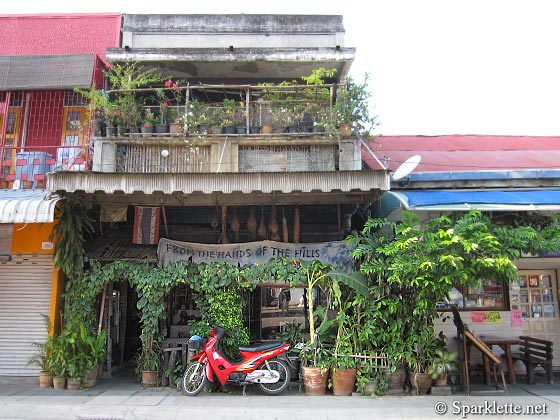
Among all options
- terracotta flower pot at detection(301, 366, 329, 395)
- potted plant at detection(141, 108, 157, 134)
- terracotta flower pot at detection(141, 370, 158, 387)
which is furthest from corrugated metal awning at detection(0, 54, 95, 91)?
terracotta flower pot at detection(301, 366, 329, 395)

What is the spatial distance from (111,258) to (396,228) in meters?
5.77

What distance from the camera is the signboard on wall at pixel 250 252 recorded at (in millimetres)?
8797

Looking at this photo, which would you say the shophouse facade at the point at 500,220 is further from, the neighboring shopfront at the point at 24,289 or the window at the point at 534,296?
the neighboring shopfront at the point at 24,289

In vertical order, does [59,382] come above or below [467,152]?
below

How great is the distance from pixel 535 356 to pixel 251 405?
20.0 feet

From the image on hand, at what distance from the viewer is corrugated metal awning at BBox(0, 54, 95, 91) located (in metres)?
9.31

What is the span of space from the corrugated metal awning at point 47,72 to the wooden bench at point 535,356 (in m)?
11.0

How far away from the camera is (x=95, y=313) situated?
8562 millimetres

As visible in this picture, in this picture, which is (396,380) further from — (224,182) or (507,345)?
(224,182)

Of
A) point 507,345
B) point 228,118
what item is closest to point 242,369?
point 228,118

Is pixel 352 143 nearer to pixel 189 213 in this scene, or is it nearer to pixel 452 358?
pixel 189 213

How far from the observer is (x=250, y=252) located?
348 inches

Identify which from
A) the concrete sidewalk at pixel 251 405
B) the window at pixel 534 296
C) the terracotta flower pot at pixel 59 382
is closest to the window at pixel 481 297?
the window at pixel 534 296

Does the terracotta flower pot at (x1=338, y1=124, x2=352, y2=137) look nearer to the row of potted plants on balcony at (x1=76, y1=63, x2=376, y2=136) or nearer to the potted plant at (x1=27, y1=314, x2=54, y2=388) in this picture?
the row of potted plants on balcony at (x1=76, y1=63, x2=376, y2=136)
